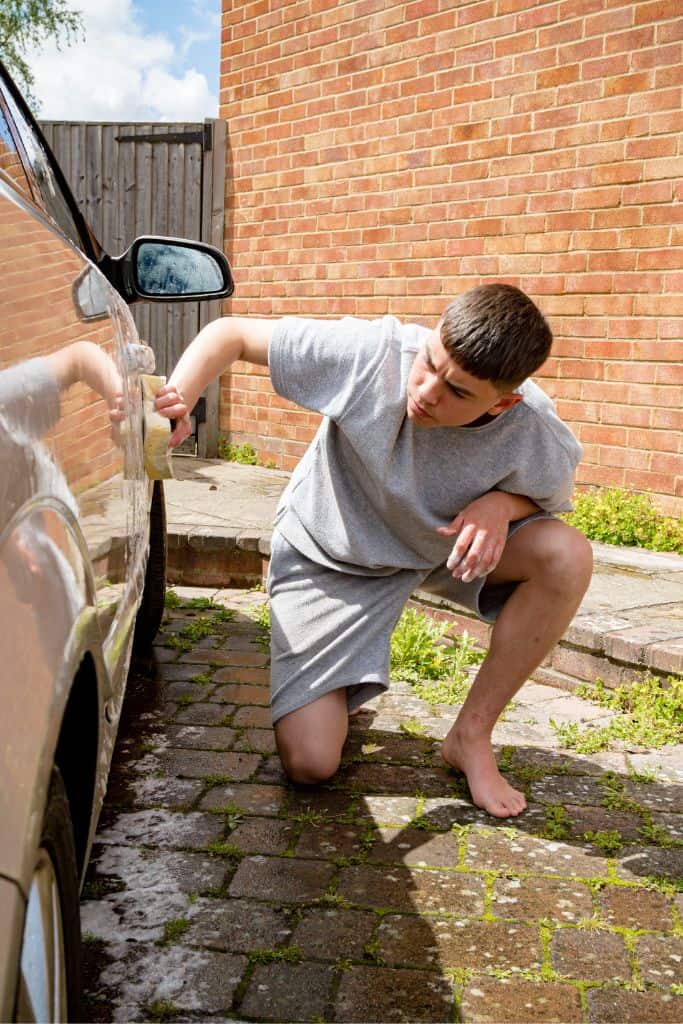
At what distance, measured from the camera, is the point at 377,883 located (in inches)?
95.0

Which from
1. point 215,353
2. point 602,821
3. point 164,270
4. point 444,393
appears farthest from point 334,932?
point 164,270

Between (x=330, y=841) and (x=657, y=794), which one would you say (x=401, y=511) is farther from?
(x=657, y=794)

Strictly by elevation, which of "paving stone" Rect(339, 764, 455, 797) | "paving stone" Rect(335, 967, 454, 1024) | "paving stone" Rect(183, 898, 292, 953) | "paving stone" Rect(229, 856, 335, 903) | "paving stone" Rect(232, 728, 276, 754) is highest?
"paving stone" Rect(335, 967, 454, 1024)

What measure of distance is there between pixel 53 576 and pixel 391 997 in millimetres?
1209

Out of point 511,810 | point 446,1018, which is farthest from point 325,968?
point 511,810

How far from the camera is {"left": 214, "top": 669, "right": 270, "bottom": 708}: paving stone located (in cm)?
365

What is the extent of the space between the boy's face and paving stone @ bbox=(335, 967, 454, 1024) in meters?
1.30

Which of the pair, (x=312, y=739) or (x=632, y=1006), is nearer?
(x=632, y=1006)

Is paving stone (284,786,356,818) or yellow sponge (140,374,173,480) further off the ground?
yellow sponge (140,374,173,480)

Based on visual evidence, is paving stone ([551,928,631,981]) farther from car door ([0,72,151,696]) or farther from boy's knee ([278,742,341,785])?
car door ([0,72,151,696])

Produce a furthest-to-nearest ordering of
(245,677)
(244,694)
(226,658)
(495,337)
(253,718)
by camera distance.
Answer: (226,658)
(245,677)
(244,694)
(253,718)
(495,337)

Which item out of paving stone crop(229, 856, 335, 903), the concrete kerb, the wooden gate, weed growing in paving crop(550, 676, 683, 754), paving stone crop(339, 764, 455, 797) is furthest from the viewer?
the wooden gate

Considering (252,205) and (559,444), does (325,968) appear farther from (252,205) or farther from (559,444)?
(252,205)

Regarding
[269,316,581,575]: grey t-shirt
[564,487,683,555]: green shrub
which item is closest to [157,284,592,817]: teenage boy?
[269,316,581,575]: grey t-shirt
